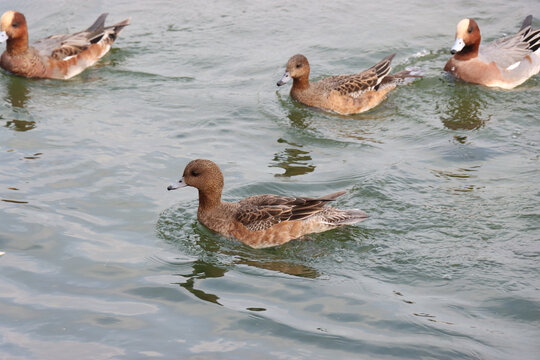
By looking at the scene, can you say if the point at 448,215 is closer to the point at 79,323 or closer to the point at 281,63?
the point at 79,323

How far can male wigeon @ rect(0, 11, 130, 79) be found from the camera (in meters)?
12.7

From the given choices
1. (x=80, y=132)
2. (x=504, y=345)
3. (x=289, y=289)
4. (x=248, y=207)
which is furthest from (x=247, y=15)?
(x=504, y=345)

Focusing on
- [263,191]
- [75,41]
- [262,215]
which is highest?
[75,41]

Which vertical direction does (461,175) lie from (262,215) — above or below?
above

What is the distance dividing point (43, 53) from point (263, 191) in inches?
225

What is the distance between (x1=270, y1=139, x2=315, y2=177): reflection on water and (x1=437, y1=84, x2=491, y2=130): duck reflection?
222 cm

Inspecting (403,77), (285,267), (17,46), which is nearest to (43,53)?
(17,46)

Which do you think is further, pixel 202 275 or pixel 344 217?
pixel 344 217

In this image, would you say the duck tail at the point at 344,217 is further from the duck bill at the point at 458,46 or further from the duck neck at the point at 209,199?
the duck bill at the point at 458,46

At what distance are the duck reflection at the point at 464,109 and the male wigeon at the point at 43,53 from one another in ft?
19.6

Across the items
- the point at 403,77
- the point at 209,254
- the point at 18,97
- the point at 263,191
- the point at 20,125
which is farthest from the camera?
the point at 403,77

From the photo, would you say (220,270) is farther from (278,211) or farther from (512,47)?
(512,47)

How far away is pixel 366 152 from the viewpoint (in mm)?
10094

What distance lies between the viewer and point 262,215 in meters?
8.00
